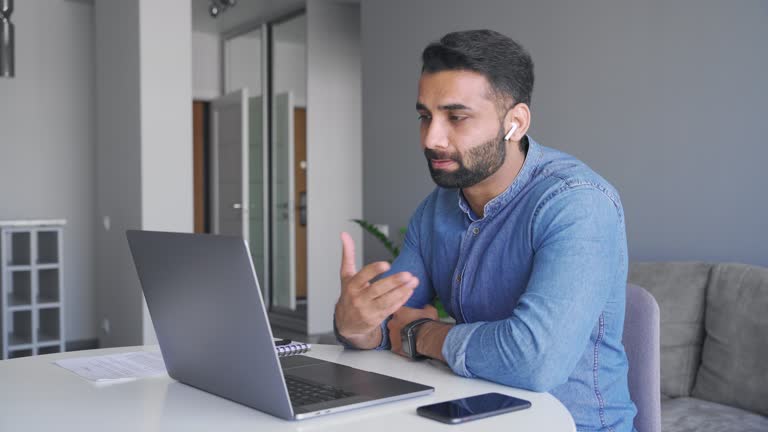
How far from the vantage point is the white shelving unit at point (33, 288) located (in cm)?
508

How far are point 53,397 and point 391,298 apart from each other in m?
0.57

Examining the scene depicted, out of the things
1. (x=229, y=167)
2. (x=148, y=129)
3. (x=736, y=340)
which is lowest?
(x=736, y=340)

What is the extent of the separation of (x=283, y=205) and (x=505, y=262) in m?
5.39

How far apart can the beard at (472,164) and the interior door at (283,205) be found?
5005 mm

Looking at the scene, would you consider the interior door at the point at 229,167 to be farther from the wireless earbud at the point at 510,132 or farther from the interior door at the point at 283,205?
the wireless earbud at the point at 510,132

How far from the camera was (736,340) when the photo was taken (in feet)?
8.71

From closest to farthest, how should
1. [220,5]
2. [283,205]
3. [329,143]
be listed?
[220,5] < [329,143] < [283,205]

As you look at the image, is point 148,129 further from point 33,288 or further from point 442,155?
point 442,155

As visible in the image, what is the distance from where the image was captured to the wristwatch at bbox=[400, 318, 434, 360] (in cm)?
150

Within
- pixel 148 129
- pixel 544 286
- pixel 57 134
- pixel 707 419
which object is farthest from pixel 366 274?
pixel 57 134

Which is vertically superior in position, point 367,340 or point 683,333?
point 367,340

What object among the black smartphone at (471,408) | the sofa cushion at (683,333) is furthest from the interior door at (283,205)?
the black smartphone at (471,408)

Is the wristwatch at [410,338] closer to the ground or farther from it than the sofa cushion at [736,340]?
farther from it

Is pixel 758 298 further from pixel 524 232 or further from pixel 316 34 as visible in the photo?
pixel 316 34
